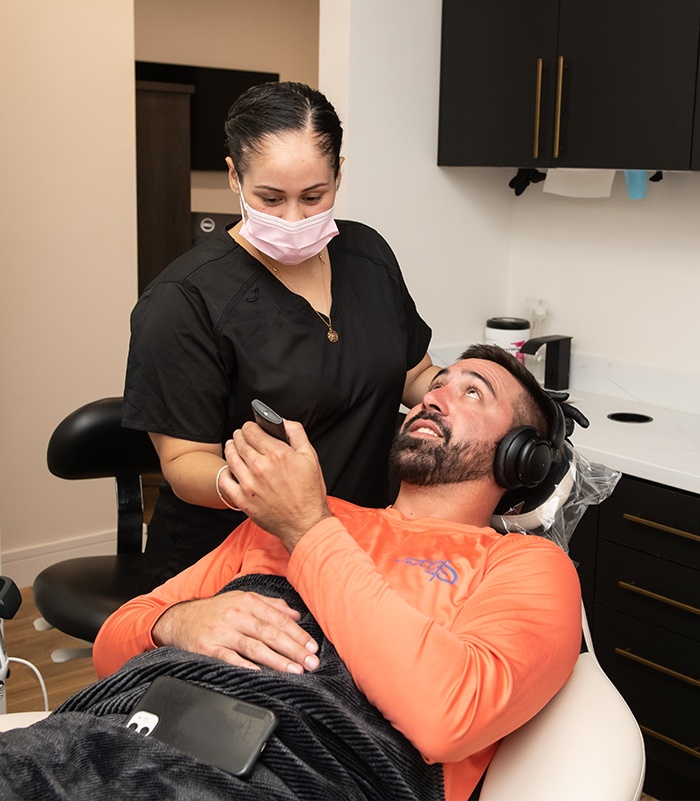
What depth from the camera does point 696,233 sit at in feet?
8.79

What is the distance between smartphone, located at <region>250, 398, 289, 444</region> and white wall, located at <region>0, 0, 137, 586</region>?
7.22 feet

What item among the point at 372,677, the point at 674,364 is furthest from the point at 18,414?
the point at 372,677

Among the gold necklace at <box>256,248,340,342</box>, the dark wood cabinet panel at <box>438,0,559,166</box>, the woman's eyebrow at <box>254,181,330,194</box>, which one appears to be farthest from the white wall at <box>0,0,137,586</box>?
the woman's eyebrow at <box>254,181,330,194</box>

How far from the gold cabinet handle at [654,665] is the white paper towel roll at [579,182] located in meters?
1.28

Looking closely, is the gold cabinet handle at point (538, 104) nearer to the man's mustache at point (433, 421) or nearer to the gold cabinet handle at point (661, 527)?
the gold cabinet handle at point (661, 527)

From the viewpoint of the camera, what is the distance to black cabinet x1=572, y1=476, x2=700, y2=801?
7.31ft

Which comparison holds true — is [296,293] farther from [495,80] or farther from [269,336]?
[495,80]

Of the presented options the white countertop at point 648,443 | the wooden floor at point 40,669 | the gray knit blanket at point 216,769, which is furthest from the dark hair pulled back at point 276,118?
the wooden floor at point 40,669

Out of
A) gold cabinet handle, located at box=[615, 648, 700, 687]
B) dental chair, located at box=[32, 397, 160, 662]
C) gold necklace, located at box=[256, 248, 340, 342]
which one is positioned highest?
gold necklace, located at box=[256, 248, 340, 342]

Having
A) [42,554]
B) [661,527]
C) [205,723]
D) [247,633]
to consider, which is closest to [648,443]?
[661,527]

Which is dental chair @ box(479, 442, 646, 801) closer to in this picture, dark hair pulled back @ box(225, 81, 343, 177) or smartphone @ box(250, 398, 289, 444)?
smartphone @ box(250, 398, 289, 444)

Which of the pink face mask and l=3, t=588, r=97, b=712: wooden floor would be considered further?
l=3, t=588, r=97, b=712: wooden floor

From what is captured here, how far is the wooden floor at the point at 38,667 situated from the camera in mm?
2709

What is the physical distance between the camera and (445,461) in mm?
1571
